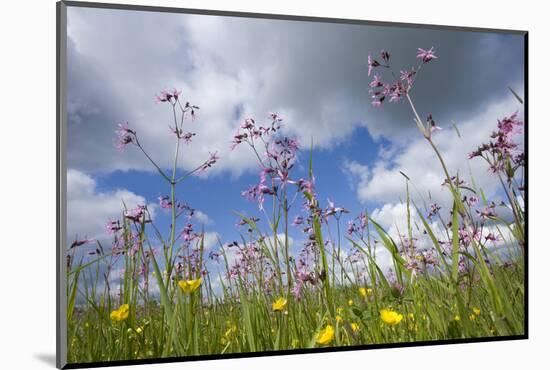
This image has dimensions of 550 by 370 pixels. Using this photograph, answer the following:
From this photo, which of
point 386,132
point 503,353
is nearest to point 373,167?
point 386,132

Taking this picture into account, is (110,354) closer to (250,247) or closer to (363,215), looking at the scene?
(250,247)

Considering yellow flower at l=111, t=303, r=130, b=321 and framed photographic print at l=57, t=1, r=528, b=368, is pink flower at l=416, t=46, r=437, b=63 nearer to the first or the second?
framed photographic print at l=57, t=1, r=528, b=368

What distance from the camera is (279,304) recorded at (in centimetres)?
355

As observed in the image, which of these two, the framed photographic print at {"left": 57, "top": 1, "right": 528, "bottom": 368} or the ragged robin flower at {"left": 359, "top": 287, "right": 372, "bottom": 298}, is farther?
the ragged robin flower at {"left": 359, "top": 287, "right": 372, "bottom": 298}

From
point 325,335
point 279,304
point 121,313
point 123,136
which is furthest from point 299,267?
point 123,136

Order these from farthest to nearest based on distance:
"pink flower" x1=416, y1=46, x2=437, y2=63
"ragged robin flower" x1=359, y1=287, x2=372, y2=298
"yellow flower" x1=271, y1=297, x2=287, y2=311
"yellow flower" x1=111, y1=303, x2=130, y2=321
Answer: "pink flower" x1=416, y1=46, x2=437, y2=63 < "ragged robin flower" x1=359, y1=287, x2=372, y2=298 < "yellow flower" x1=271, y1=297, x2=287, y2=311 < "yellow flower" x1=111, y1=303, x2=130, y2=321

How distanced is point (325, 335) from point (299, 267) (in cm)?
36

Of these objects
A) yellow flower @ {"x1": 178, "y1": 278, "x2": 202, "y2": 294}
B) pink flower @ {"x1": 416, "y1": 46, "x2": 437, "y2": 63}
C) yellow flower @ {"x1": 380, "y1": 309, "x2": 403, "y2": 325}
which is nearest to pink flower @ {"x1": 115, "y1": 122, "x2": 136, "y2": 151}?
yellow flower @ {"x1": 178, "y1": 278, "x2": 202, "y2": 294}

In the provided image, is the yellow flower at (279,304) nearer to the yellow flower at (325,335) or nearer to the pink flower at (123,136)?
the yellow flower at (325,335)

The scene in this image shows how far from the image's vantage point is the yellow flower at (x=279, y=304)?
3.55 metres

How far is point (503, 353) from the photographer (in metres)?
3.78

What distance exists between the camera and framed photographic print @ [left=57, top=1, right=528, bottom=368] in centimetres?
336
